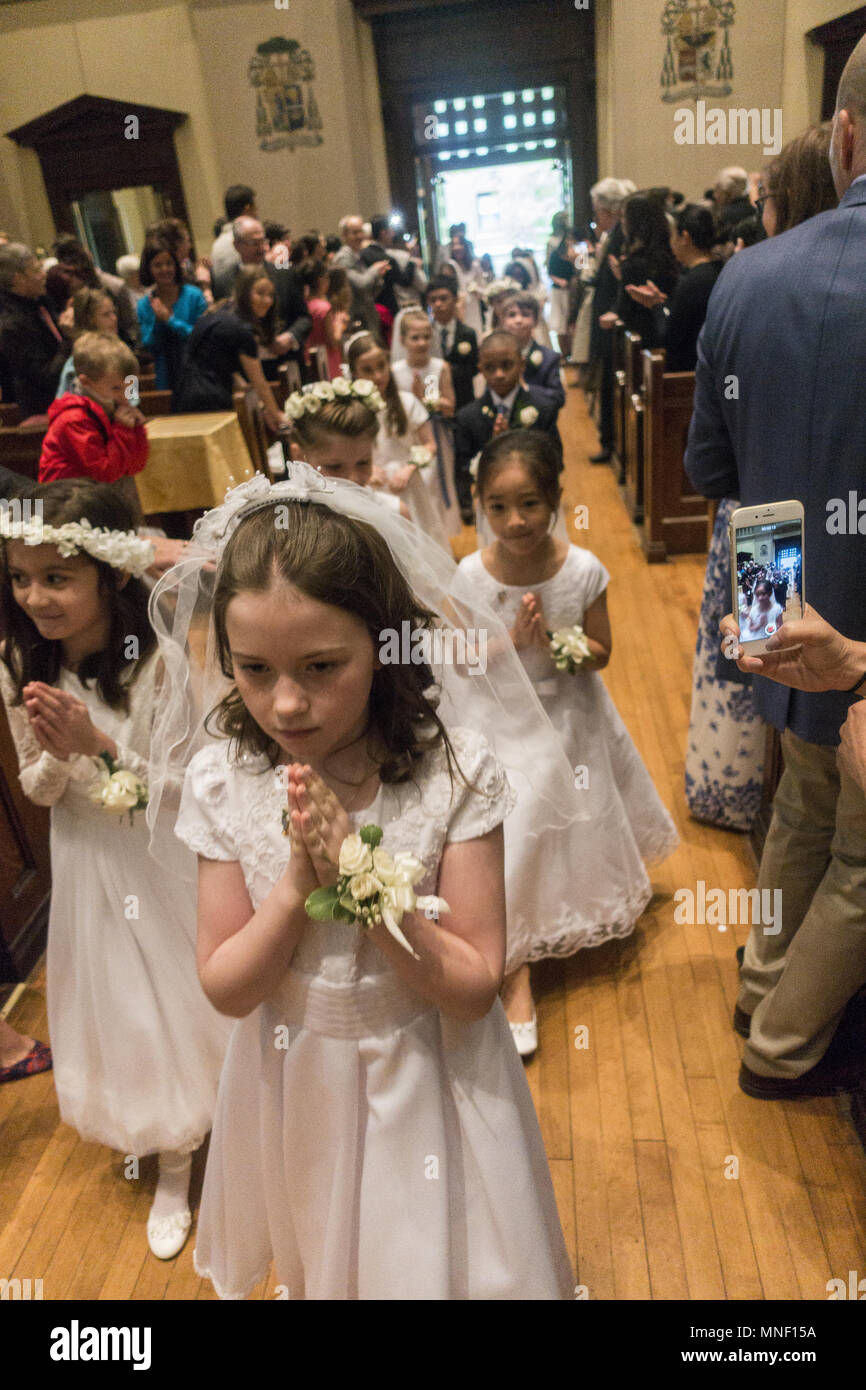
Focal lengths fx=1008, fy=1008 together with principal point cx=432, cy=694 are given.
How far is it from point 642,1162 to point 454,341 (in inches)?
225

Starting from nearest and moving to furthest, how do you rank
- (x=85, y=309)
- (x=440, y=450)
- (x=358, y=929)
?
(x=358, y=929)
(x=85, y=309)
(x=440, y=450)

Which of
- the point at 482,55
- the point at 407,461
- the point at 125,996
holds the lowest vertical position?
the point at 125,996

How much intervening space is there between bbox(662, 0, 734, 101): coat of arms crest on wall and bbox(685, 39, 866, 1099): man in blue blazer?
3540mm

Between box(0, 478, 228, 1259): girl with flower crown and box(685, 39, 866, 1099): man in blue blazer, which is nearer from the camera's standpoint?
box(685, 39, 866, 1099): man in blue blazer

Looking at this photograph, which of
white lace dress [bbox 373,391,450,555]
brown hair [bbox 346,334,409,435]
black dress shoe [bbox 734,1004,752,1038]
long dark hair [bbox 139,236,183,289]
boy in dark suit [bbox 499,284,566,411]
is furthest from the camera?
long dark hair [bbox 139,236,183,289]

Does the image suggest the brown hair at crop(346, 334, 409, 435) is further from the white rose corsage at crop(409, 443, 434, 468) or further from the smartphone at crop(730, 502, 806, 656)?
the smartphone at crop(730, 502, 806, 656)

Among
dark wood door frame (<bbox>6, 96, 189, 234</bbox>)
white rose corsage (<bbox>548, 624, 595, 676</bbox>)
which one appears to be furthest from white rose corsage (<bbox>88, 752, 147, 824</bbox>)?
dark wood door frame (<bbox>6, 96, 189, 234</bbox>)

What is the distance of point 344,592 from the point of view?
1.29m

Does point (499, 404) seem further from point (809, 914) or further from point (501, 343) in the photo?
point (809, 914)

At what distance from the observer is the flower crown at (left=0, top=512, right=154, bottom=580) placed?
79.4 inches

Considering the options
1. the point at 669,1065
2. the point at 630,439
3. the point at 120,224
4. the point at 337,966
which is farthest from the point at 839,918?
the point at 120,224

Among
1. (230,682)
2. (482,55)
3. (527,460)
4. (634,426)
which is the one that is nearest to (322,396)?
(527,460)

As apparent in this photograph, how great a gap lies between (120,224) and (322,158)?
107 inches
